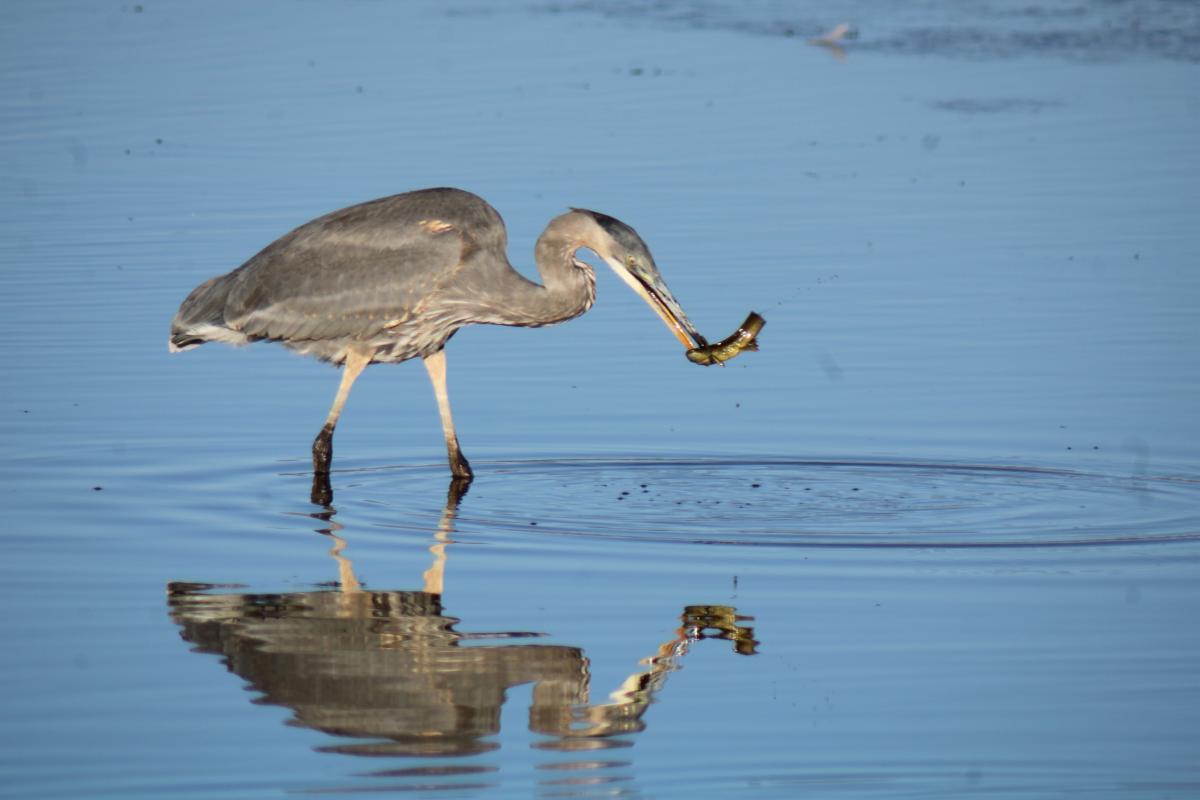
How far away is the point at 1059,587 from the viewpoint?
Answer: 838 cm

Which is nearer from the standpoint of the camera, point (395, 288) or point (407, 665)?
point (407, 665)

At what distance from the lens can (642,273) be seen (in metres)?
9.81

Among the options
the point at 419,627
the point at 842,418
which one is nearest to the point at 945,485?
the point at 842,418

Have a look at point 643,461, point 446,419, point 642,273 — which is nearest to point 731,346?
point 642,273

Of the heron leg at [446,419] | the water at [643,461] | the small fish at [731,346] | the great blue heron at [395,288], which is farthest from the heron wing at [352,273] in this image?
the small fish at [731,346]

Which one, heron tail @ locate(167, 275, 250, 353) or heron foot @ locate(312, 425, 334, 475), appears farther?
heron tail @ locate(167, 275, 250, 353)

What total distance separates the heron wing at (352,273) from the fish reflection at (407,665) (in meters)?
2.36

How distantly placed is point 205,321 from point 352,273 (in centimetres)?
90

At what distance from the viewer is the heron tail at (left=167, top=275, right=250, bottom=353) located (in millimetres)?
11055

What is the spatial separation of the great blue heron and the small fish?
2.09ft

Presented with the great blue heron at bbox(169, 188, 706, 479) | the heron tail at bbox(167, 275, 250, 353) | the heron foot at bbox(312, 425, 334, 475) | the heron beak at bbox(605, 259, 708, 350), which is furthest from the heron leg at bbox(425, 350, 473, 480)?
the heron beak at bbox(605, 259, 708, 350)

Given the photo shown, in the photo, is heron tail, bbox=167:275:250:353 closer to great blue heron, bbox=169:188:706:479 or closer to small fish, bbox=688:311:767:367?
great blue heron, bbox=169:188:706:479

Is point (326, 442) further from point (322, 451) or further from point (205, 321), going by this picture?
point (205, 321)

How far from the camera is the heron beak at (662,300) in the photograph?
31.8 feet
